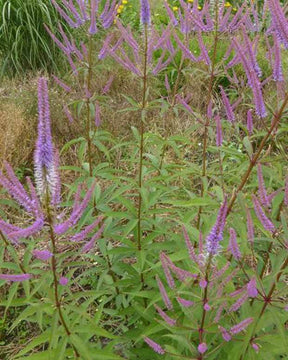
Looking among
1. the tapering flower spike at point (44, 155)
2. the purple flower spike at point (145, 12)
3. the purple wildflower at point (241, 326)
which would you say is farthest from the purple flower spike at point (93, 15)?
the purple wildflower at point (241, 326)

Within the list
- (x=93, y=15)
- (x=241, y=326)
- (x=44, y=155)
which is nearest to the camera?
(x=44, y=155)

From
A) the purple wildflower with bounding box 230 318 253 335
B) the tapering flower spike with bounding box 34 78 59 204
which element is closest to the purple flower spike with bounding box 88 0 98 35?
the tapering flower spike with bounding box 34 78 59 204

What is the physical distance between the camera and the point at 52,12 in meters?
7.86

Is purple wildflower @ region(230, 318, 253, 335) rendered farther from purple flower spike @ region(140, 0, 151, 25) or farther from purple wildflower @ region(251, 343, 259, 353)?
purple flower spike @ region(140, 0, 151, 25)

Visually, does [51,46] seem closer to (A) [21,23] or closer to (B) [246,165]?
(A) [21,23]

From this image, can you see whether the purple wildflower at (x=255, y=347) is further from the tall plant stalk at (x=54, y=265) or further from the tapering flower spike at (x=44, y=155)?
the tapering flower spike at (x=44, y=155)

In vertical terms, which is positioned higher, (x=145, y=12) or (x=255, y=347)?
(x=145, y=12)

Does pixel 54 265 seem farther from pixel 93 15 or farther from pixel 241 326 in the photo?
pixel 93 15

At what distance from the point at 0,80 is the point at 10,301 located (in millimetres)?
6000

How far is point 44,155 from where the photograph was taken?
4.82ft

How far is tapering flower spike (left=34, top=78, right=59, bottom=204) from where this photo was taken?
1401mm

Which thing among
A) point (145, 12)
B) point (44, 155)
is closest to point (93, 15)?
point (145, 12)

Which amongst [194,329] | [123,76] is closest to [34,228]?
[194,329]

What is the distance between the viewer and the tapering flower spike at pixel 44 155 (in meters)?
1.40
